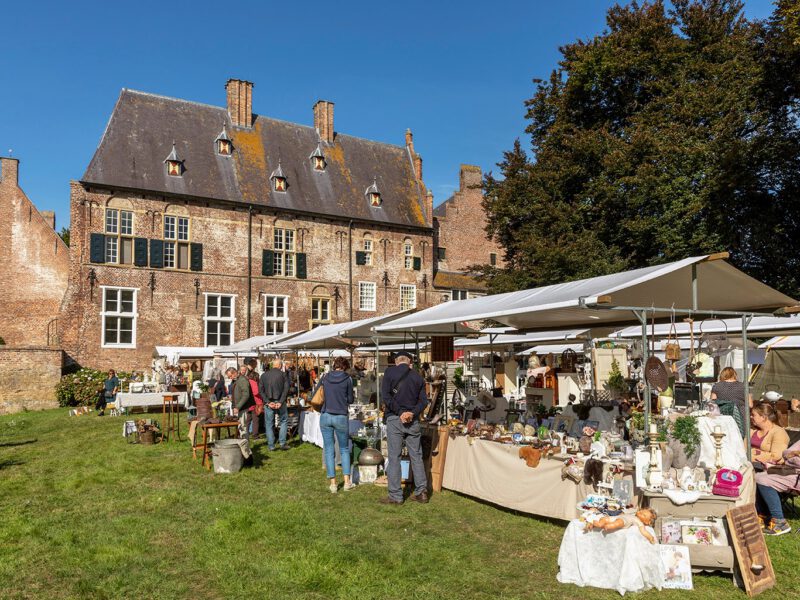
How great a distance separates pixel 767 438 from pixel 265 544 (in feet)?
16.7

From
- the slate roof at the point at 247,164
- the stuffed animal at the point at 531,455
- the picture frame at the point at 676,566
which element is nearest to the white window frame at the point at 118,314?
the slate roof at the point at 247,164

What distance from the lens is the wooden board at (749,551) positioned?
4703 millimetres

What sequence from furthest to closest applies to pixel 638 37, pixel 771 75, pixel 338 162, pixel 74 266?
1. pixel 338 162
2. pixel 74 266
3. pixel 638 37
4. pixel 771 75

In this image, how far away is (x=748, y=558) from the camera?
4.79m

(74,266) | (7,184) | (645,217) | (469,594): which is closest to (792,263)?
(645,217)

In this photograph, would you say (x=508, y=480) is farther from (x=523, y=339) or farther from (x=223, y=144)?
(x=223, y=144)

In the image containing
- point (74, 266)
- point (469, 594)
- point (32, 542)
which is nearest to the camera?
point (469, 594)

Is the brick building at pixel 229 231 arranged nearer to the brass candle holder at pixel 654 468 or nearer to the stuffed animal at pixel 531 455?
the stuffed animal at pixel 531 455

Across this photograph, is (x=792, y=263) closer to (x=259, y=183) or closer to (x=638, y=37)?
(x=638, y=37)

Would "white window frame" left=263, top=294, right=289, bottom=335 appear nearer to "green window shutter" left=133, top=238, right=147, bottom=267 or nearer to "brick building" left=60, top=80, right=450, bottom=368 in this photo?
"brick building" left=60, top=80, right=450, bottom=368

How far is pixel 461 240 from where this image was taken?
117 feet

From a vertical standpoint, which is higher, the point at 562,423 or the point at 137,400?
the point at 562,423

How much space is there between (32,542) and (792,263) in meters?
21.1

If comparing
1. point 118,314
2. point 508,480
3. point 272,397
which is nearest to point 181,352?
point 118,314
